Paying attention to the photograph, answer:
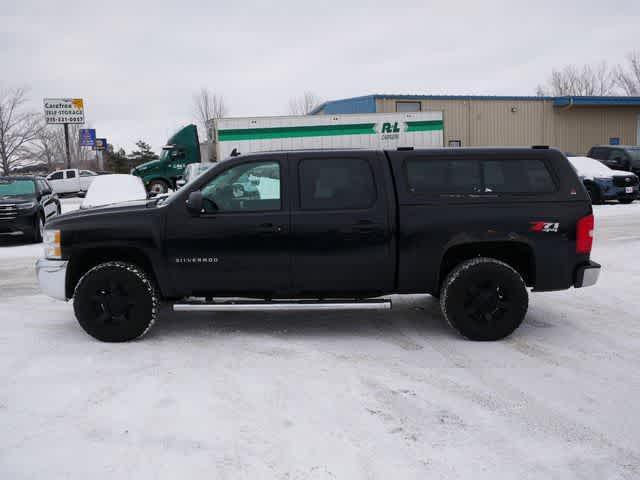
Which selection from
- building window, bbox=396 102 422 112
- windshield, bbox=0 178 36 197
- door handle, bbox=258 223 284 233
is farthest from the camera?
building window, bbox=396 102 422 112

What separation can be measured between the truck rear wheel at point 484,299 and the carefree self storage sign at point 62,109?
43.0 meters

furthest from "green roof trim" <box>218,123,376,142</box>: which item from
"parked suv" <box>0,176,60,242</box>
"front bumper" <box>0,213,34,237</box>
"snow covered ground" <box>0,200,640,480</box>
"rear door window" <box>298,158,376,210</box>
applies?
"rear door window" <box>298,158,376,210</box>

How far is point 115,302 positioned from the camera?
5223 mm

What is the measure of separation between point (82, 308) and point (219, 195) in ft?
5.42

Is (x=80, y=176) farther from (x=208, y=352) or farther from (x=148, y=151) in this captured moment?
(x=148, y=151)

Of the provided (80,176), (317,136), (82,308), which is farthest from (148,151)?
(82,308)

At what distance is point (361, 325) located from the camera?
19.1ft

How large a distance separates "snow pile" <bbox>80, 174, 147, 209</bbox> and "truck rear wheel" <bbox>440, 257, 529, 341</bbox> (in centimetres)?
1159

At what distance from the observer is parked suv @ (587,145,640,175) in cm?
1988

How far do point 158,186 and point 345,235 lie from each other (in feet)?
75.2

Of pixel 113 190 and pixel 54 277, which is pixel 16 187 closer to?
pixel 113 190

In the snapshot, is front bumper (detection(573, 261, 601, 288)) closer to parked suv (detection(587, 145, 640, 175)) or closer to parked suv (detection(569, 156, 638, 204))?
parked suv (detection(569, 156, 638, 204))

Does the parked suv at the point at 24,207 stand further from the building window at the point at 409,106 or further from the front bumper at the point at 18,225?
the building window at the point at 409,106

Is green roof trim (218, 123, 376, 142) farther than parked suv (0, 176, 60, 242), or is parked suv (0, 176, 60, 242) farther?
green roof trim (218, 123, 376, 142)
